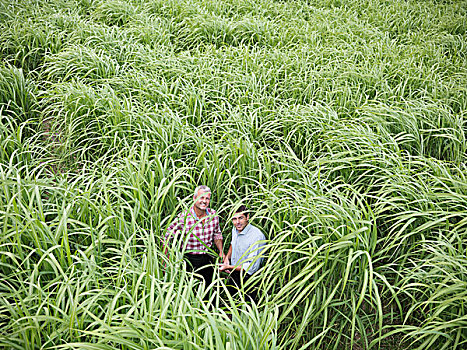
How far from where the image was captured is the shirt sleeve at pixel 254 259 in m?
2.21

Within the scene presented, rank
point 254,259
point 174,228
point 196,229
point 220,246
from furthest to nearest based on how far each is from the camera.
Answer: point 220,246, point 196,229, point 174,228, point 254,259

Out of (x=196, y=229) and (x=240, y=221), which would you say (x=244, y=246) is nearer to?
(x=240, y=221)

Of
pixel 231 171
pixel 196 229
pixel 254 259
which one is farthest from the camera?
pixel 231 171

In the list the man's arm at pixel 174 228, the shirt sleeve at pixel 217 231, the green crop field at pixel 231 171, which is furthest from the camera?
the shirt sleeve at pixel 217 231

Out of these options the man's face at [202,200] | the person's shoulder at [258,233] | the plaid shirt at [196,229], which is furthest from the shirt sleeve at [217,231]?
the person's shoulder at [258,233]

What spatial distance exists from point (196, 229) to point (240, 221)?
1.00ft

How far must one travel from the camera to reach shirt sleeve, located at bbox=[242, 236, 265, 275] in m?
2.21

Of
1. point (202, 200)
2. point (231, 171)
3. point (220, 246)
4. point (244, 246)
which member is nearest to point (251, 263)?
point (244, 246)

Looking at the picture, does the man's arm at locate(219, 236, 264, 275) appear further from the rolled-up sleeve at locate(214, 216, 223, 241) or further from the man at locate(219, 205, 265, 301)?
the rolled-up sleeve at locate(214, 216, 223, 241)

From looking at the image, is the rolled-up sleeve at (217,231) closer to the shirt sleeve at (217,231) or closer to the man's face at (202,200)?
the shirt sleeve at (217,231)

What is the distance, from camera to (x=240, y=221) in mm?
2357

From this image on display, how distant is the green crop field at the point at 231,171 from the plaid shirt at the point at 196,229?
161 millimetres

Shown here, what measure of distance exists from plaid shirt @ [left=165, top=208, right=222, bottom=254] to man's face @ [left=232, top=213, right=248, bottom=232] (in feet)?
0.44

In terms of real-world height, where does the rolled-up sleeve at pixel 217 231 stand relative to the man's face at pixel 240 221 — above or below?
below
